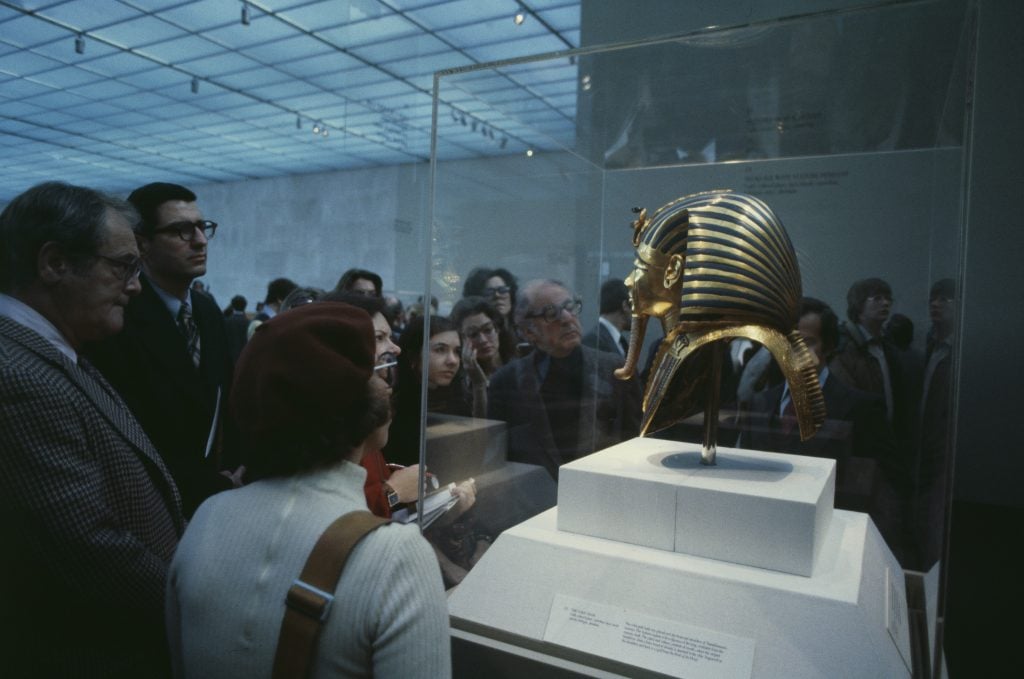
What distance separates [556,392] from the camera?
325 centimetres

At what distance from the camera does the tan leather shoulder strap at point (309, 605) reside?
111cm

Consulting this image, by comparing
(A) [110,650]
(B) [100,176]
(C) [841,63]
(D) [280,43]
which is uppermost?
(D) [280,43]

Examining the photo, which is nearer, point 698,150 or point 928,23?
point 928,23

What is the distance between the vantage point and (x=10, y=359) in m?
1.53

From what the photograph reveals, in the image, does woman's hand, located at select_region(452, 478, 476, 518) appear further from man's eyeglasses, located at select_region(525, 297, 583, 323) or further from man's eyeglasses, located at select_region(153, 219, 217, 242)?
man's eyeglasses, located at select_region(153, 219, 217, 242)

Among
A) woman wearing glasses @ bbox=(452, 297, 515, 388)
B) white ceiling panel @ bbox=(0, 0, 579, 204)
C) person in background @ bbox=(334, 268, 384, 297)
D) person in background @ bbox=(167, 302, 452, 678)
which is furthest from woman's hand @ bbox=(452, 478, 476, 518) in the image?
white ceiling panel @ bbox=(0, 0, 579, 204)

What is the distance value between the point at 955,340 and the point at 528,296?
1768mm

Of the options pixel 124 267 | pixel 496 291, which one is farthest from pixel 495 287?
pixel 124 267

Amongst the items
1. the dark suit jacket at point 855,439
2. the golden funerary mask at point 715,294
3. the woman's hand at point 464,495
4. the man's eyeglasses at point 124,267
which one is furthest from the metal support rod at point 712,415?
the man's eyeglasses at point 124,267

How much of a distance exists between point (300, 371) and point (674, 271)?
1.44 metres

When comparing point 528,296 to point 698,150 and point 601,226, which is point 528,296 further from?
point 698,150

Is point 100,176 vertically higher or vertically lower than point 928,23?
higher

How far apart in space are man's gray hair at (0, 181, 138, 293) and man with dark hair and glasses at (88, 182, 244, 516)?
2.03ft

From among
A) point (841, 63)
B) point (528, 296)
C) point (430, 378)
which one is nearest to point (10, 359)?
point (430, 378)
